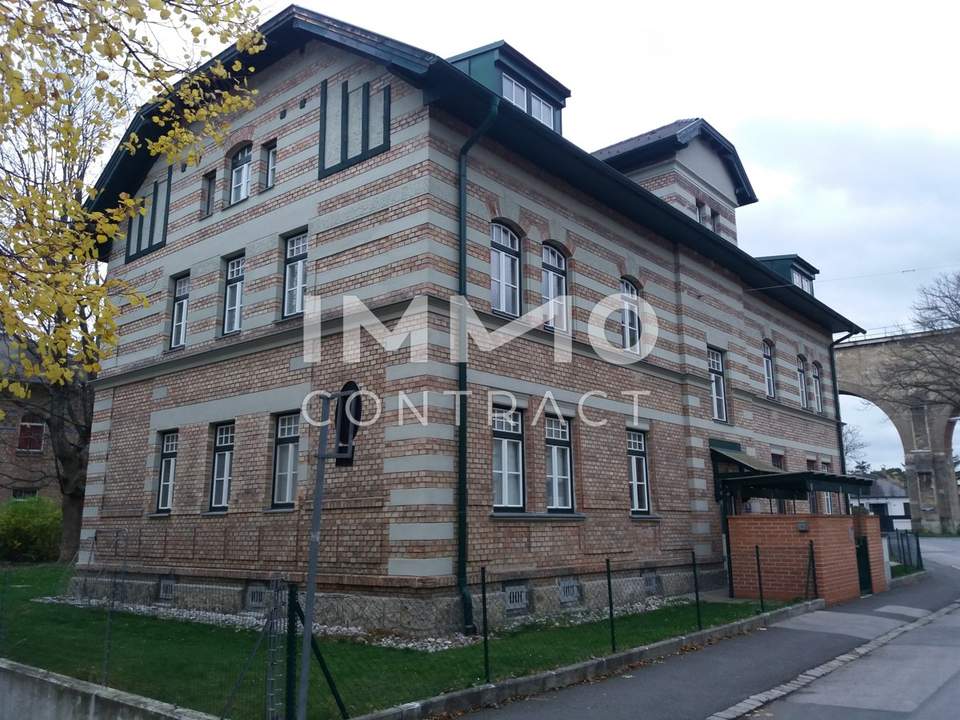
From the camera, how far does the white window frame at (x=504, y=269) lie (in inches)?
543

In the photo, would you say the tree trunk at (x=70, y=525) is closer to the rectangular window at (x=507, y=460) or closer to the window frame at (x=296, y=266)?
the window frame at (x=296, y=266)

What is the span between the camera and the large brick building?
12109mm

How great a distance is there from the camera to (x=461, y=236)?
41.9 feet

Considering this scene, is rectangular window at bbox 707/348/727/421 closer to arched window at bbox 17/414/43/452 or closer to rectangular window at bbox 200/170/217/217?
rectangular window at bbox 200/170/217/217

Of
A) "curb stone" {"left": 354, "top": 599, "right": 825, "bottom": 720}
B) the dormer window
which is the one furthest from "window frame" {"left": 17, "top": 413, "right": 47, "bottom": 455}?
"curb stone" {"left": 354, "top": 599, "right": 825, "bottom": 720}

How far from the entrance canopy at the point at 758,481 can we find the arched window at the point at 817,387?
7.43 metres

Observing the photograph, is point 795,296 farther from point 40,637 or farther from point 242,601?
point 40,637

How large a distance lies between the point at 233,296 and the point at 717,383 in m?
12.0

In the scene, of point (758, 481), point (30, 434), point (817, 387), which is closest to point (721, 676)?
point (758, 481)

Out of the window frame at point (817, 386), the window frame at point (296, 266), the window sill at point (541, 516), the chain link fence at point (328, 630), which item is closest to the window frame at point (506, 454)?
the window sill at point (541, 516)

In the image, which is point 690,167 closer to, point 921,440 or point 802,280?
point 802,280

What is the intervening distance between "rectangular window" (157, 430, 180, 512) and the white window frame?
23.6ft

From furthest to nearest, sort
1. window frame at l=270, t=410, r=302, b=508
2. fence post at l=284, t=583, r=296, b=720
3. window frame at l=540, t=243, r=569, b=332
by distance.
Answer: window frame at l=540, t=243, r=569, b=332
window frame at l=270, t=410, r=302, b=508
fence post at l=284, t=583, r=296, b=720

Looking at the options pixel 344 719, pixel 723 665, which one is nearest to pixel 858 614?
pixel 723 665
